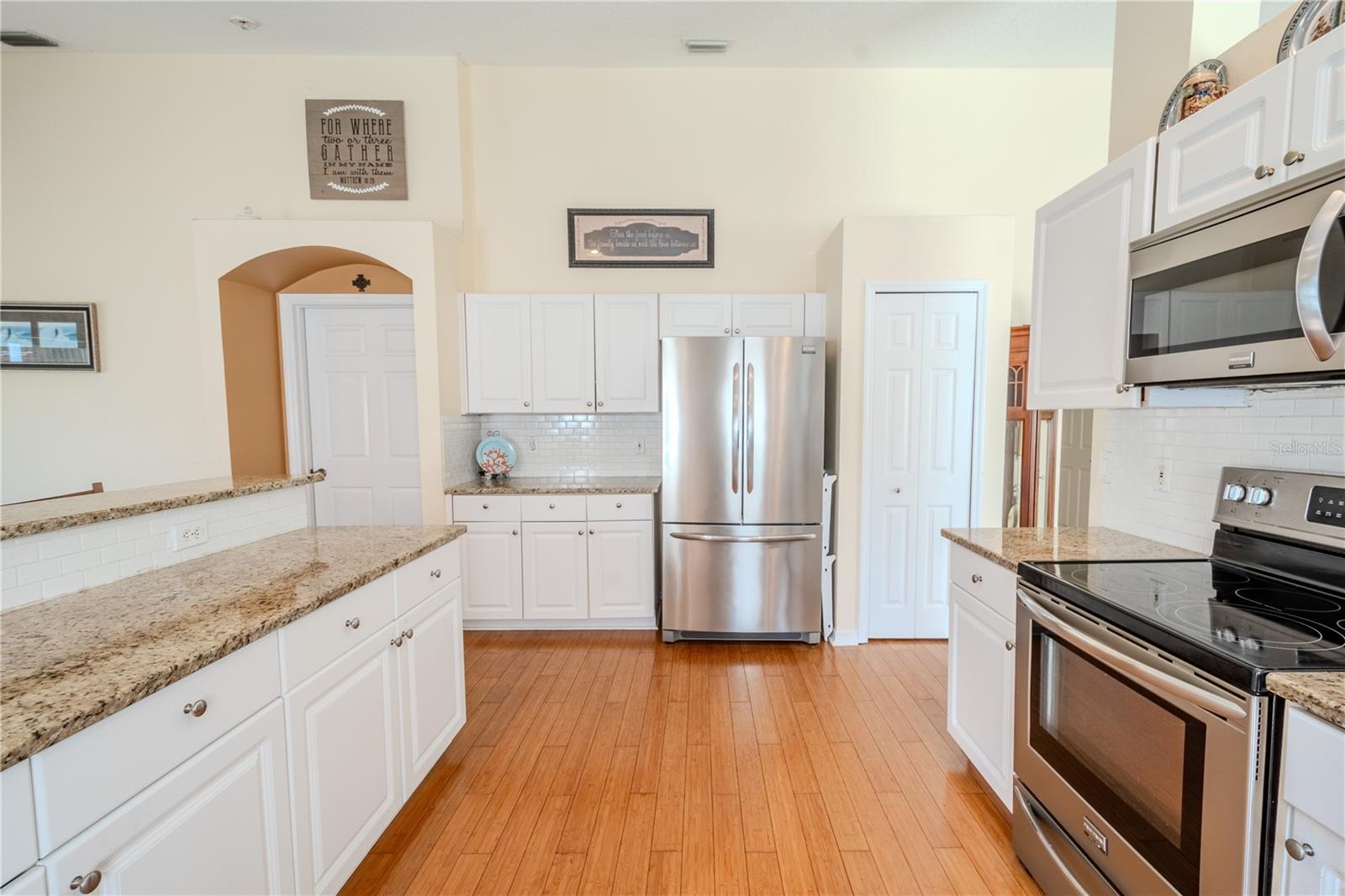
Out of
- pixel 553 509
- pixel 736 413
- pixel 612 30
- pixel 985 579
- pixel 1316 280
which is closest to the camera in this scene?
pixel 1316 280

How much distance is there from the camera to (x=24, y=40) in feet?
11.1

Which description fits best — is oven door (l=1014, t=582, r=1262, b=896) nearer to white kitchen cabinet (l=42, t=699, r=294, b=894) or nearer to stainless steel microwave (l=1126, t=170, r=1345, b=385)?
stainless steel microwave (l=1126, t=170, r=1345, b=385)

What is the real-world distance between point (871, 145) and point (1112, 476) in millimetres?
2779

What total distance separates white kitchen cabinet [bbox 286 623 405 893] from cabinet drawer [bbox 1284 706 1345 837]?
2003mm

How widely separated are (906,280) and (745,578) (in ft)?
6.59

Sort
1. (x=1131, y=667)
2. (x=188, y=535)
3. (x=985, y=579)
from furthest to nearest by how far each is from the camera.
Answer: (x=985, y=579) < (x=188, y=535) < (x=1131, y=667)

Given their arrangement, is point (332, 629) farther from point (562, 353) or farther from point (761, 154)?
point (761, 154)

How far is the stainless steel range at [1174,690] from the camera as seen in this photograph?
0.99 meters

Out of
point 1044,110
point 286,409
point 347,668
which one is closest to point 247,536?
point 347,668

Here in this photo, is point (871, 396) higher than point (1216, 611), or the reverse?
point (871, 396)

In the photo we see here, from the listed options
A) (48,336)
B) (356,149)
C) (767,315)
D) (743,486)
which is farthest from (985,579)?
(48,336)

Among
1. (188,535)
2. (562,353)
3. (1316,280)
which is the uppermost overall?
(562,353)

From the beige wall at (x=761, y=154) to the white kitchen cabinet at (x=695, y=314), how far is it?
0.31 meters

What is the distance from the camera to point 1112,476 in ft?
6.92
